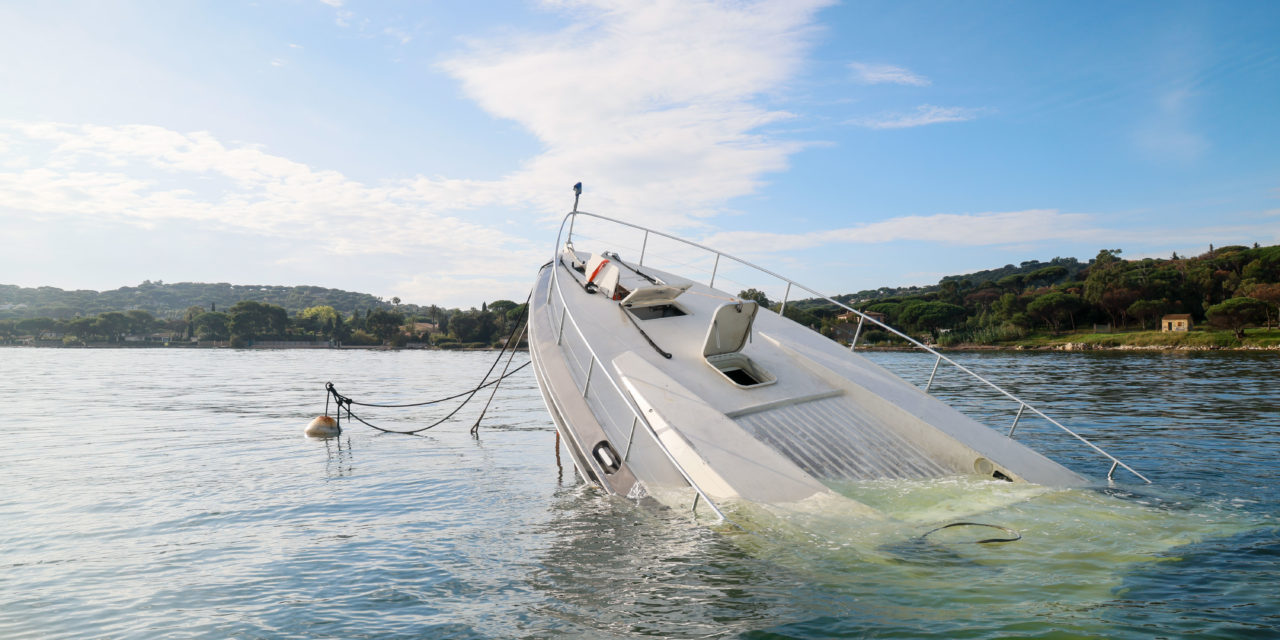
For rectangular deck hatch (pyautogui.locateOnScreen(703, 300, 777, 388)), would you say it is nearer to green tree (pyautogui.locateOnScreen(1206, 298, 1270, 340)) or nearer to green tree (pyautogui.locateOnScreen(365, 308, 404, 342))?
green tree (pyautogui.locateOnScreen(1206, 298, 1270, 340))

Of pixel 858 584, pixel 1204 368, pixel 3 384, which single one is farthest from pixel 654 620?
pixel 3 384

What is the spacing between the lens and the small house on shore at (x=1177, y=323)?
224 feet

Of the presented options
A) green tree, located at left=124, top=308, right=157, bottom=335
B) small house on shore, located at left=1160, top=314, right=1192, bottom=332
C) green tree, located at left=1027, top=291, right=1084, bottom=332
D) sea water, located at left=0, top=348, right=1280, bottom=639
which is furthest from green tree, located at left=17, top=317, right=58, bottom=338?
small house on shore, located at left=1160, top=314, right=1192, bottom=332

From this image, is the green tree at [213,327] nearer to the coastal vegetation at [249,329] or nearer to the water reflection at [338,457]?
the coastal vegetation at [249,329]

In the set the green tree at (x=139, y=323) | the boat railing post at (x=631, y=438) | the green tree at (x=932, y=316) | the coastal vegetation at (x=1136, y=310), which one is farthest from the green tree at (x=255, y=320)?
the boat railing post at (x=631, y=438)

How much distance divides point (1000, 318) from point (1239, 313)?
24.0 meters

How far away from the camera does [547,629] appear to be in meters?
5.22

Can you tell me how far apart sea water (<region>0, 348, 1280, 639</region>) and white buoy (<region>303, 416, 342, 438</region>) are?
141 inches

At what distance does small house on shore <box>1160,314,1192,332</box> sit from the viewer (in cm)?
6812

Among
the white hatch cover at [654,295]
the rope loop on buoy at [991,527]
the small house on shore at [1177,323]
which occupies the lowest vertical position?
the rope loop on buoy at [991,527]

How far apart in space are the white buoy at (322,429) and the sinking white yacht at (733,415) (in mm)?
8744

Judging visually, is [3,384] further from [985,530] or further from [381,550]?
[985,530]

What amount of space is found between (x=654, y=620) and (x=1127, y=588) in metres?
3.49

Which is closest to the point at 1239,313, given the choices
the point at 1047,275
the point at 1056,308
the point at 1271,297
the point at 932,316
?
the point at 1271,297
